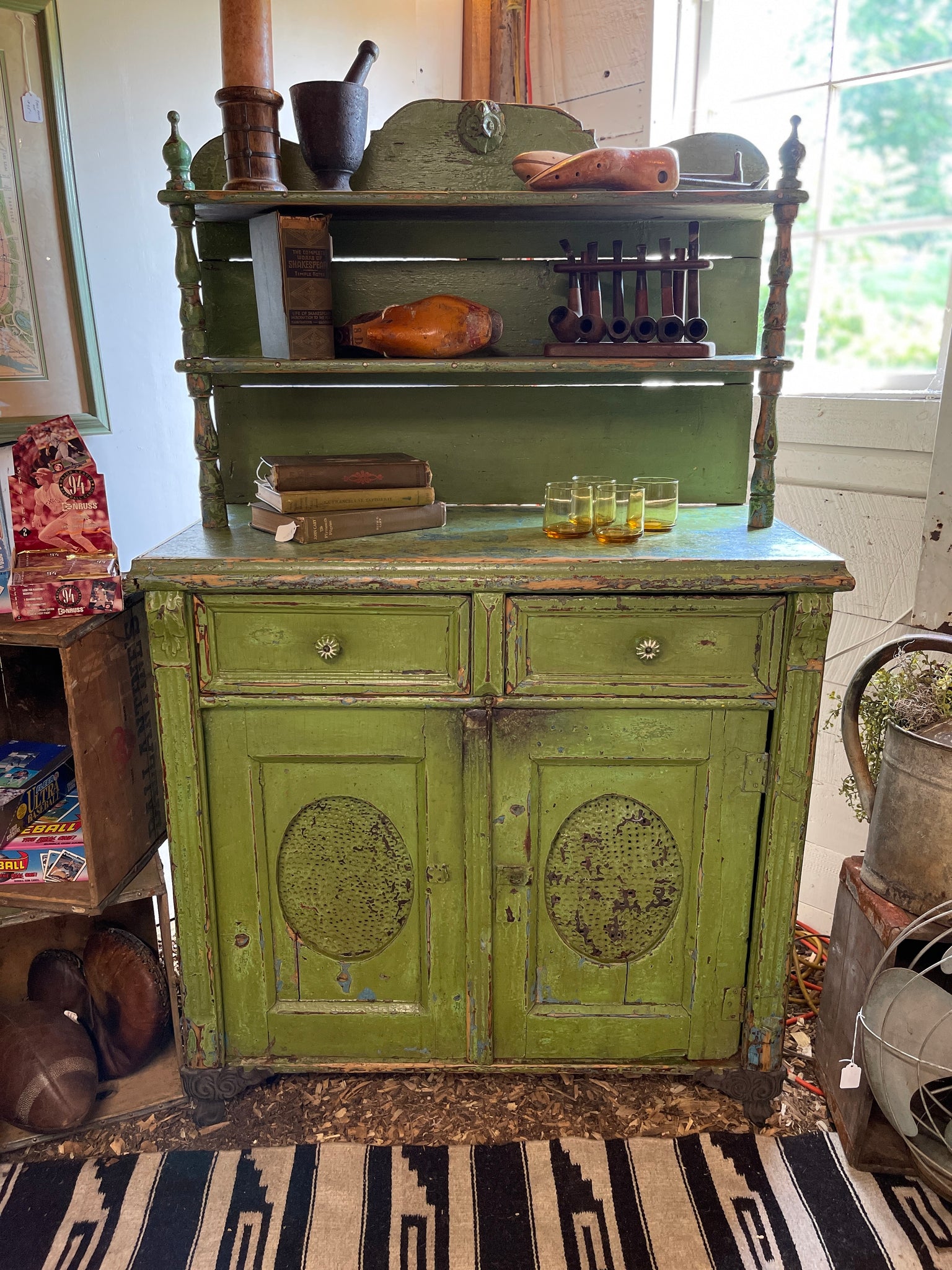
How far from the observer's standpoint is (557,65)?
258cm

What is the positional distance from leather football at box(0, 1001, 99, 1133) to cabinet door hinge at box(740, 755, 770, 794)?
1487mm

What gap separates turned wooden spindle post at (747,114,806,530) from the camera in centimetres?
168

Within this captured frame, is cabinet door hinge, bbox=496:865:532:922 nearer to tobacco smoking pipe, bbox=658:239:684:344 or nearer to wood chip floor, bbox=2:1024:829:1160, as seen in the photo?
wood chip floor, bbox=2:1024:829:1160

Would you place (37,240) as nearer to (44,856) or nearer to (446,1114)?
Result: (44,856)

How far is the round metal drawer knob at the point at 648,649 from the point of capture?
5.57 feet

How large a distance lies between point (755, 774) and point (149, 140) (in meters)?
2.05

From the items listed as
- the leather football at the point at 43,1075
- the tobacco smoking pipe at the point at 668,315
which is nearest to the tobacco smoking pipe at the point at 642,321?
the tobacco smoking pipe at the point at 668,315

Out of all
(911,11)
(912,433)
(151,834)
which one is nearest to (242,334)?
(151,834)

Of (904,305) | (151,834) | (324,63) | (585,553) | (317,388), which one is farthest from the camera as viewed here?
(324,63)

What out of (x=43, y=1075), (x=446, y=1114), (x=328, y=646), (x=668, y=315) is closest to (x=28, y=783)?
(x=43, y=1075)

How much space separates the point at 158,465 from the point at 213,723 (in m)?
0.93

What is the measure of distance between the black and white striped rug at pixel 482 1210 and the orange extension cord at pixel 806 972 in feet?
1.21

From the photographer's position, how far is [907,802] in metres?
1.76

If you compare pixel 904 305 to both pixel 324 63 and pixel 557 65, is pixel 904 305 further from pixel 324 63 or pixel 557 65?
pixel 324 63
